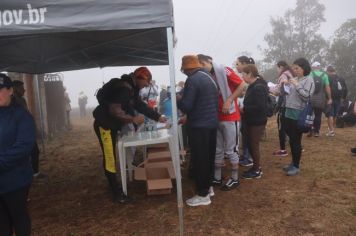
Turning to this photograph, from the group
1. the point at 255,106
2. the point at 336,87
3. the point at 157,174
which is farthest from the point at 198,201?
the point at 336,87

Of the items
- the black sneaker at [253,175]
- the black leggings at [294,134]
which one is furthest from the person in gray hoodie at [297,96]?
the black sneaker at [253,175]

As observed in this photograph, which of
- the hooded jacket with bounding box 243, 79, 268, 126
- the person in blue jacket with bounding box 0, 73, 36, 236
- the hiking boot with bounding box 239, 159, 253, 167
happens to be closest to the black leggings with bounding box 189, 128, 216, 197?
the hooded jacket with bounding box 243, 79, 268, 126

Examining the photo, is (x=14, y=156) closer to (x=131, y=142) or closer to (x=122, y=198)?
(x=131, y=142)

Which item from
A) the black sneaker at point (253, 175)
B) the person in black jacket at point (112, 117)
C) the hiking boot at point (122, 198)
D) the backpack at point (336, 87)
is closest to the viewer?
the person in black jacket at point (112, 117)

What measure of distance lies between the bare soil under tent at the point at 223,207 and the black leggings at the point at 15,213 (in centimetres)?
97

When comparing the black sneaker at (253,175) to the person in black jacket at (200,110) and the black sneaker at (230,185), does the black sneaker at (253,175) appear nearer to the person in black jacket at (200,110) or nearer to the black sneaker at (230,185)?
the black sneaker at (230,185)

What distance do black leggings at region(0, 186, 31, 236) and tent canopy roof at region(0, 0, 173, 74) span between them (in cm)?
137

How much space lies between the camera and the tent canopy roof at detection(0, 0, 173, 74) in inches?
121

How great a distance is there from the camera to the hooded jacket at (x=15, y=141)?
2678 millimetres

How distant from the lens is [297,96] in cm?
506

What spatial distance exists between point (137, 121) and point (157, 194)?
1.05m

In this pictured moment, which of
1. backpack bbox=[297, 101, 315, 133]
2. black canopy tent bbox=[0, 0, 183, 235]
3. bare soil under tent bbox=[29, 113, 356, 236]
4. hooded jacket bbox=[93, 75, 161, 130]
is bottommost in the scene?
bare soil under tent bbox=[29, 113, 356, 236]

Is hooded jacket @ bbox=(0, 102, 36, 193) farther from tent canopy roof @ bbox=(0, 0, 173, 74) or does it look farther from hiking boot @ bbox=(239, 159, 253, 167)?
hiking boot @ bbox=(239, 159, 253, 167)

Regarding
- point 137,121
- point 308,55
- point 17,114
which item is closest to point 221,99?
point 137,121
